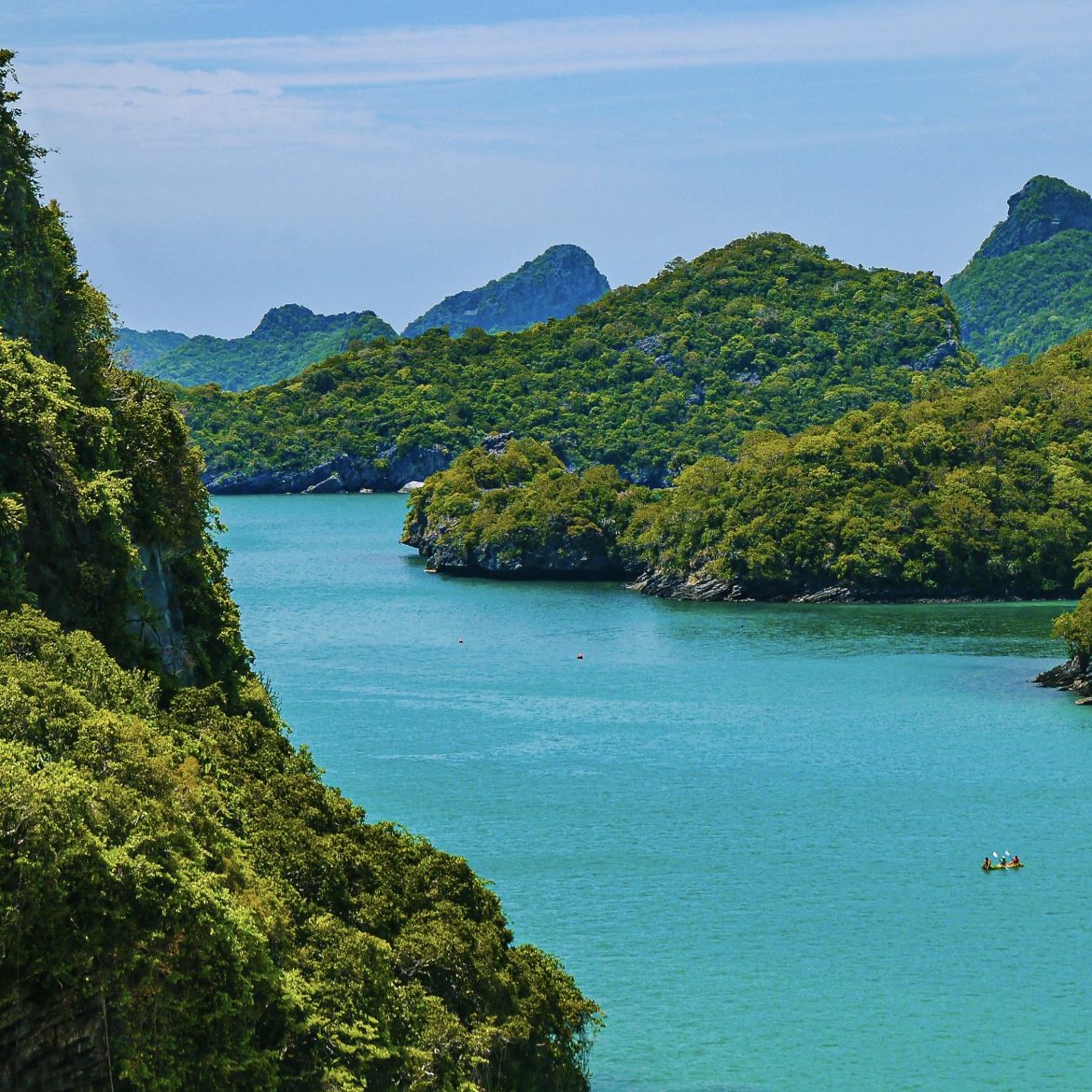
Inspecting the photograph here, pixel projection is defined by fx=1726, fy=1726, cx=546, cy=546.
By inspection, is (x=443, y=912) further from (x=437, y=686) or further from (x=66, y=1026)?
(x=437, y=686)

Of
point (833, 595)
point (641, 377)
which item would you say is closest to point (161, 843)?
point (833, 595)

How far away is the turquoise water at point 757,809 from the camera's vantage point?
28.6 meters

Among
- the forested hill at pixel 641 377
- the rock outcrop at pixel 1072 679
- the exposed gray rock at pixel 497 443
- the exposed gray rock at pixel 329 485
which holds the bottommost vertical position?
the rock outcrop at pixel 1072 679

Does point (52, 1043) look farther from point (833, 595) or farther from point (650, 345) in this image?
point (650, 345)

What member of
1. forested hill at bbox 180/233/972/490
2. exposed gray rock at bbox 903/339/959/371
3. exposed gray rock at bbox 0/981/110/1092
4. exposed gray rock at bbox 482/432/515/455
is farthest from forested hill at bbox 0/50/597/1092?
exposed gray rock at bbox 903/339/959/371

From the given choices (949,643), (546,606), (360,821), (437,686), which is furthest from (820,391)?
(360,821)

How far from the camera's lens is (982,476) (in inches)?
3585

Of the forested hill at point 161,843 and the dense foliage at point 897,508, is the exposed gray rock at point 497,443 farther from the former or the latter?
the forested hill at point 161,843

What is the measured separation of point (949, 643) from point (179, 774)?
53.6 m

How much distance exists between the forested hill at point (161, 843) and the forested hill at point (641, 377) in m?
120

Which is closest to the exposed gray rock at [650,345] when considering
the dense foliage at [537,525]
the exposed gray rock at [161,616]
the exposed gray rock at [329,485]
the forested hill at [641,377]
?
the forested hill at [641,377]

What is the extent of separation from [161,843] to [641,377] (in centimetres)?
15311

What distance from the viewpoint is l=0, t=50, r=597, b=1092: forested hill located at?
1753 centimetres

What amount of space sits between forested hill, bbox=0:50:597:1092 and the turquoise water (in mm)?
3909
